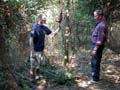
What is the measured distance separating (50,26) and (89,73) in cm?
334

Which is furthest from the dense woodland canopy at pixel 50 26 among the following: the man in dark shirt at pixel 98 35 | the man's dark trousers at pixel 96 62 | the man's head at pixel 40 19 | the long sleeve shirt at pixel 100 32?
the long sleeve shirt at pixel 100 32

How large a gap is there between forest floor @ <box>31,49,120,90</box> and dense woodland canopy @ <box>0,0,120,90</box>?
1.21ft

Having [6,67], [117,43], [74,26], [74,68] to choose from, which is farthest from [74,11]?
[6,67]

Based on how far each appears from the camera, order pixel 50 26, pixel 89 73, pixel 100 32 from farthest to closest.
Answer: pixel 50 26 → pixel 89 73 → pixel 100 32

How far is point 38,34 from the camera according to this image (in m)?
8.99

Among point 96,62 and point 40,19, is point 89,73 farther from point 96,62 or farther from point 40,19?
point 40,19

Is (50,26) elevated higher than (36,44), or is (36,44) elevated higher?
(50,26)

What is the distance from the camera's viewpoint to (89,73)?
10.7 meters

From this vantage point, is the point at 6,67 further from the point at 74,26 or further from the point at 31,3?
the point at 74,26

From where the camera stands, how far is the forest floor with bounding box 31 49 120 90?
8922 millimetres

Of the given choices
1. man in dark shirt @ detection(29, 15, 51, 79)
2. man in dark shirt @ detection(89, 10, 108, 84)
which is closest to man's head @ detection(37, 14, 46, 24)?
man in dark shirt @ detection(29, 15, 51, 79)

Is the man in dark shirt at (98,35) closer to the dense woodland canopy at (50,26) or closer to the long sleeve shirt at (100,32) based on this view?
the long sleeve shirt at (100,32)

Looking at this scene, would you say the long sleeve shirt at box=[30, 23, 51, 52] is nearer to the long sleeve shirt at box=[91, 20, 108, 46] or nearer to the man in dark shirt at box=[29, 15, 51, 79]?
the man in dark shirt at box=[29, 15, 51, 79]

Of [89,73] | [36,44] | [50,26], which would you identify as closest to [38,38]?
[36,44]
